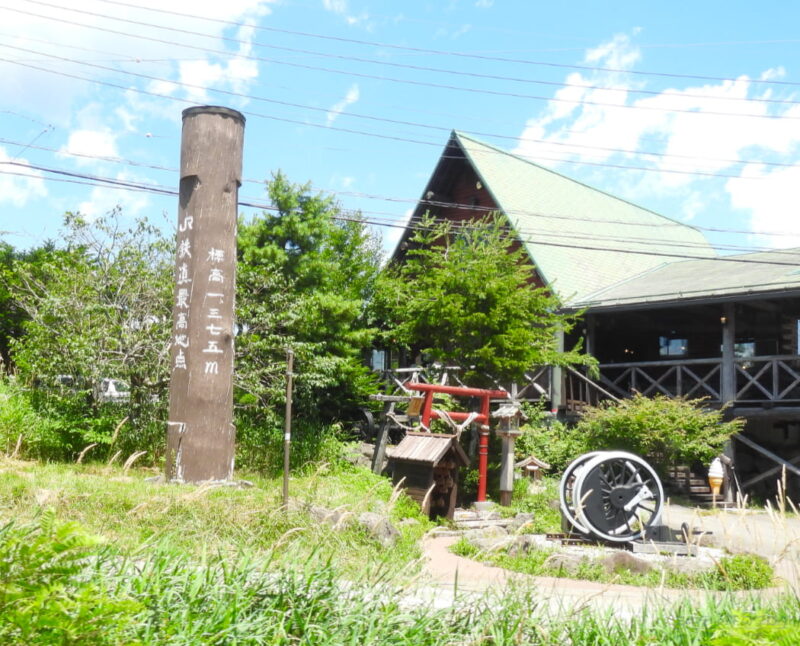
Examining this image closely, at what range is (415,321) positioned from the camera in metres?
17.8

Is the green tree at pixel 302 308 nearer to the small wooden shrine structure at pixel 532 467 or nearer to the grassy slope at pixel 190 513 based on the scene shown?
the small wooden shrine structure at pixel 532 467

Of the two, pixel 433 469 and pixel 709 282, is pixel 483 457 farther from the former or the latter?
pixel 709 282

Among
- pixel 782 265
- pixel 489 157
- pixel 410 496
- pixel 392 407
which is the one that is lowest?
pixel 410 496

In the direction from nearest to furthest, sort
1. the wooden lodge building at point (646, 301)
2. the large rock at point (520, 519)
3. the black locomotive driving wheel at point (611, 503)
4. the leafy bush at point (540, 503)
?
1. the black locomotive driving wheel at point (611, 503)
2. the large rock at point (520, 519)
3. the leafy bush at point (540, 503)
4. the wooden lodge building at point (646, 301)

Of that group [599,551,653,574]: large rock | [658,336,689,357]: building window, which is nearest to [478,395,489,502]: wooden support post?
[599,551,653,574]: large rock

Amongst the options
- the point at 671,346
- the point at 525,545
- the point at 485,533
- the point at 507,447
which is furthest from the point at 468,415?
the point at 671,346

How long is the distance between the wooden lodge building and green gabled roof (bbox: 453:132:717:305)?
6 centimetres

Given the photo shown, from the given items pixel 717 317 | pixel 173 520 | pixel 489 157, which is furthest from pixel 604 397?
pixel 173 520

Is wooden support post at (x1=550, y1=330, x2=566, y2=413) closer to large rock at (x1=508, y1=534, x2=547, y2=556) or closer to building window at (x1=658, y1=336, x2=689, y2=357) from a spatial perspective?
building window at (x1=658, y1=336, x2=689, y2=357)

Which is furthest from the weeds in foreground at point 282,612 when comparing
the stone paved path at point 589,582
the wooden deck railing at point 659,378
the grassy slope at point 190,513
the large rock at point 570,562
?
the wooden deck railing at point 659,378

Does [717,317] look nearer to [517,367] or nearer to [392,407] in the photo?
[517,367]

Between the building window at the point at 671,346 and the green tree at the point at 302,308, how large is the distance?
32.9 ft

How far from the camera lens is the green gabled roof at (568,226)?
21.5 metres

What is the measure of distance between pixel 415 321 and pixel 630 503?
7261 mm
